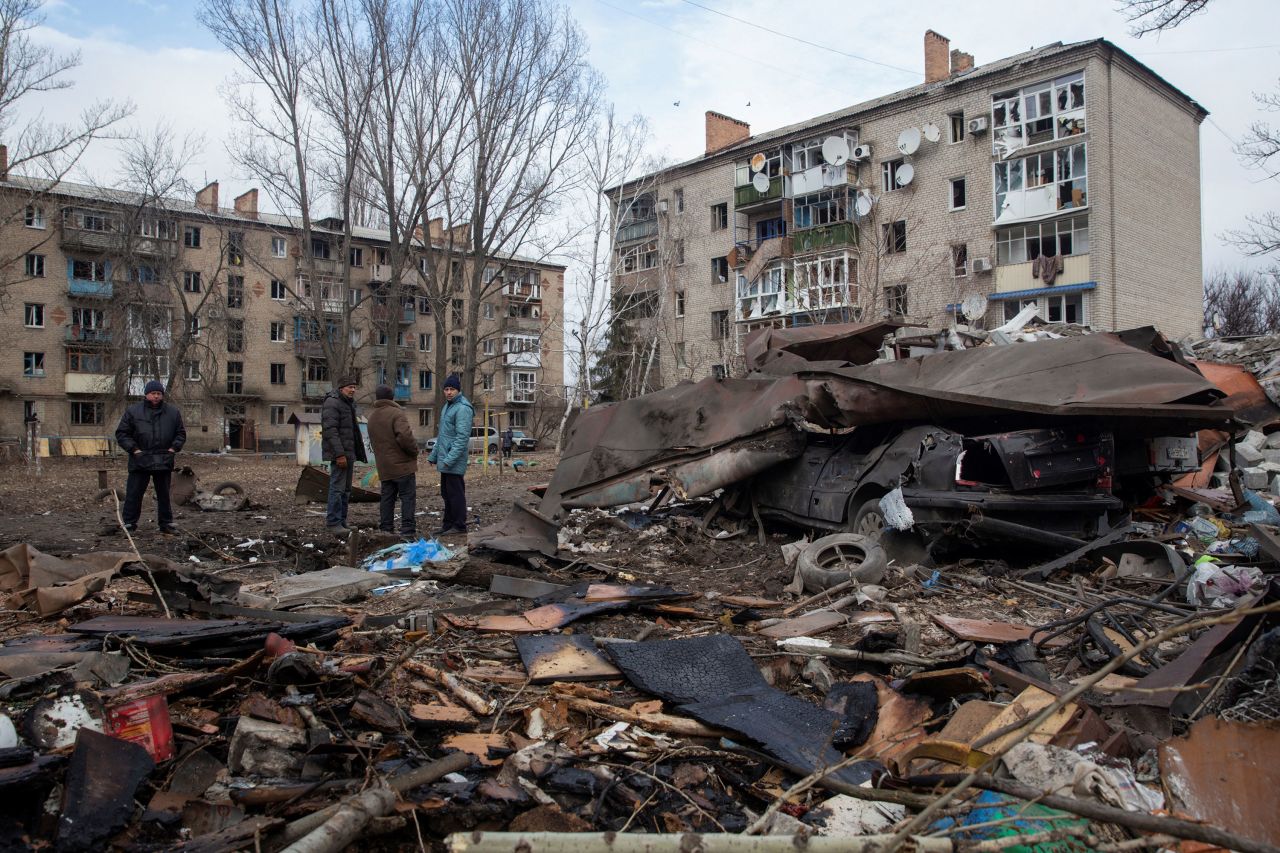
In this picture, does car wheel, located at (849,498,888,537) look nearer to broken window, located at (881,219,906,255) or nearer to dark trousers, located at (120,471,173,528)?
dark trousers, located at (120,471,173,528)

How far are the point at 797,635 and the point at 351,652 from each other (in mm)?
2489

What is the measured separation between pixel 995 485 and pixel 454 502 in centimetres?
553

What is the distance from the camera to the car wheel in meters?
7.39

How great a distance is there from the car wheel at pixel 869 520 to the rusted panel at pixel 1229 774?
452 cm

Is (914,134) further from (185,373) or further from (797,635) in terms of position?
(185,373)

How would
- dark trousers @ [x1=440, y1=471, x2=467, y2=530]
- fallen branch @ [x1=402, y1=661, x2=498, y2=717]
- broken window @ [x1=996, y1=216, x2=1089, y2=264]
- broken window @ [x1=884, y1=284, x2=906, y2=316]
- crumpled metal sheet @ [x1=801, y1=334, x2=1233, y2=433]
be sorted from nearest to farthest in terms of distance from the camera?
fallen branch @ [x1=402, y1=661, x2=498, y2=717], crumpled metal sheet @ [x1=801, y1=334, x2=1233, y2=433], dark trousers @ [x1=440, y1=471, x2=467, y2=530], broken window @ [x1=996, y1=216, x2=1089, y2=264], broken window @ [x1=884, y1=284, x2=906, y2=316]

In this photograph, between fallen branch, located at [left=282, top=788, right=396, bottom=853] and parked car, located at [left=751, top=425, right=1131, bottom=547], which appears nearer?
fallen branch, located at [left=282, top=788, right=396, bottom=853]

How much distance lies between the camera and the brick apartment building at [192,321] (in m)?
36.6

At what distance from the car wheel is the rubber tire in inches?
22.1

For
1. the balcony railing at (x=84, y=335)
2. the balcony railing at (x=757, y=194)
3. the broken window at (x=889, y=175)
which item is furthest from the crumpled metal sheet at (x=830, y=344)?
the balcony railing at (x=84, y=335)

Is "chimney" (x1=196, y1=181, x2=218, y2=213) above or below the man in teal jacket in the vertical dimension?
above

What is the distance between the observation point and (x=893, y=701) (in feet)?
12.1

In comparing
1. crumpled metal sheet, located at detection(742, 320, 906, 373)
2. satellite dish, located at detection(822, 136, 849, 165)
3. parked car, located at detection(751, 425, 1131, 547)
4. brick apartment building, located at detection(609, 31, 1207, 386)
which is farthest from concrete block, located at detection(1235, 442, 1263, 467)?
satellite dish, located at detection(822, 136, 849, 165)

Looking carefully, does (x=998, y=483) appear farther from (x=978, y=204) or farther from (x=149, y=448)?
(x=978, y=204)
